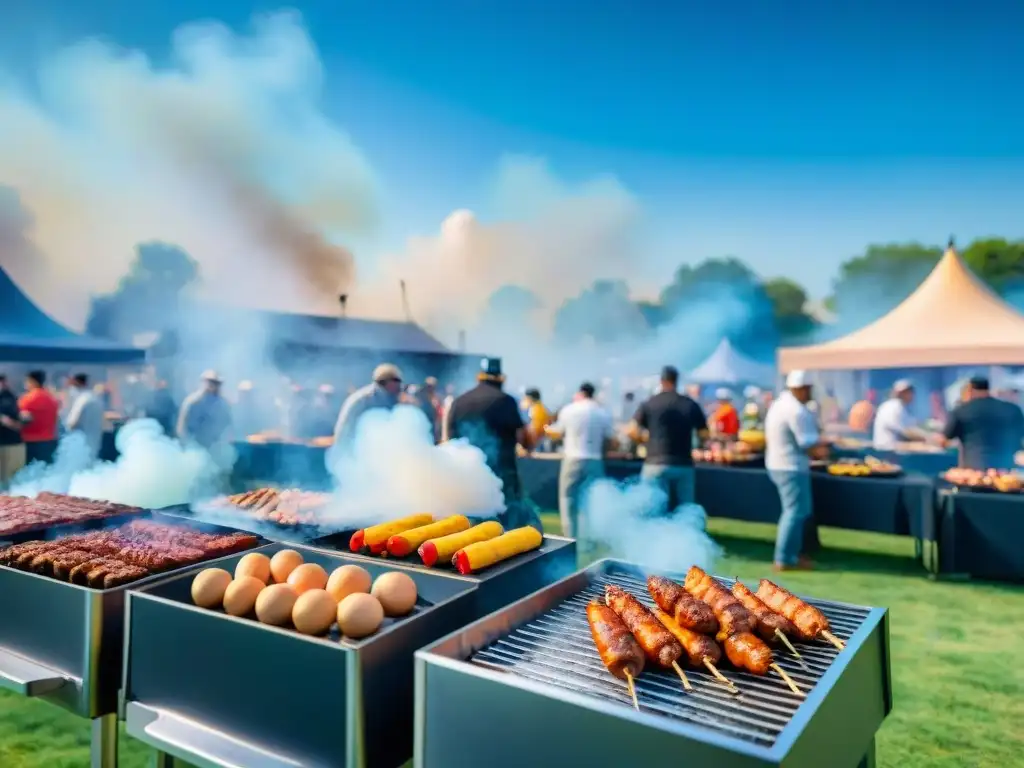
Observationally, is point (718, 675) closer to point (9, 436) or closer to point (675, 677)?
point (675, 677)

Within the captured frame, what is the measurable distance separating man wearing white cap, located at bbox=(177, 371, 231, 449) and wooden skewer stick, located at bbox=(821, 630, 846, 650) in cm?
829

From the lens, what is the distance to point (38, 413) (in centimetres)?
902

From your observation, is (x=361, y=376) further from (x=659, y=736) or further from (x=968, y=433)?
(x=659, y=736)

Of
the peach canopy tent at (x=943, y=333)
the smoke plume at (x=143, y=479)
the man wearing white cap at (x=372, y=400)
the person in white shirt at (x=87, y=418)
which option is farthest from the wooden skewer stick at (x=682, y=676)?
the peach canopy tent at (x=943, y=333)

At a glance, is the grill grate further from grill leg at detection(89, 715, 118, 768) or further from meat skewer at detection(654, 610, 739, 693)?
grill leg at detection(89, 715, 118, 768)

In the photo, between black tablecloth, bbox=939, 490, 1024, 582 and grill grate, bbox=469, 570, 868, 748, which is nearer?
grill grate, bbox=469, 570, 868, 748

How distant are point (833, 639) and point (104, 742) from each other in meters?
2.59

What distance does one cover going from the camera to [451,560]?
2762mm

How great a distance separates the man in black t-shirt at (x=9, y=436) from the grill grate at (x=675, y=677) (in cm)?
869

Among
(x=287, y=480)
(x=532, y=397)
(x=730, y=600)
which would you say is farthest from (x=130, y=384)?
(x=730, y=600)

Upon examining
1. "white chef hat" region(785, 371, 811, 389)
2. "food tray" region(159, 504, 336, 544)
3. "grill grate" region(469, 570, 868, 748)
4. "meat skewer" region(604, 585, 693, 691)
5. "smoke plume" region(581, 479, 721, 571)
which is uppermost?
"white chef hat" region(785, 371, 811, 389)

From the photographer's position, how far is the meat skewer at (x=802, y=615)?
2.10 m

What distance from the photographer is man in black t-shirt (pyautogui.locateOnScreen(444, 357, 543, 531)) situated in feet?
18.0

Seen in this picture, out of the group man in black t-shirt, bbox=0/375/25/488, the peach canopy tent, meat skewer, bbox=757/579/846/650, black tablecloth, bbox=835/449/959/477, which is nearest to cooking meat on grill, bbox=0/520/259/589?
meat skewer, bbox=757/579/846/650
